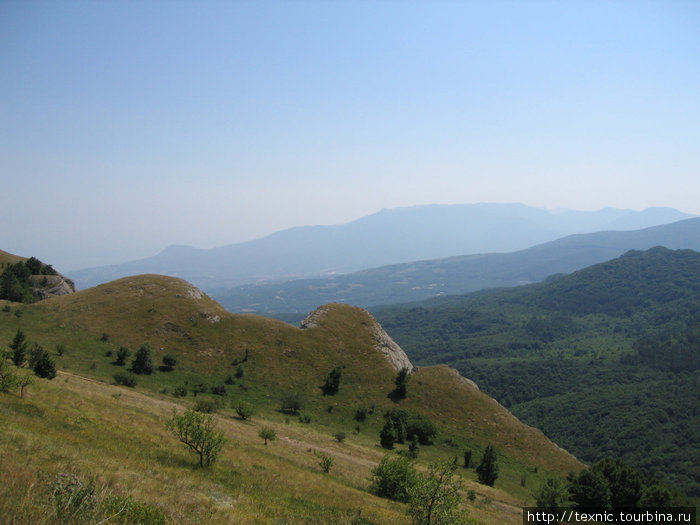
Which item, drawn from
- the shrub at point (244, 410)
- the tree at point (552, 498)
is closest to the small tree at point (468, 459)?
the tree at point (552, 498)

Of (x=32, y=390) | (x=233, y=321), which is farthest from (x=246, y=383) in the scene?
(x=32, y=390)

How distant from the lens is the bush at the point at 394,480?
21.8 metres

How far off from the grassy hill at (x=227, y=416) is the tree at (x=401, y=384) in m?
1.32

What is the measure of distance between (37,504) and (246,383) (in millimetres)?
43005

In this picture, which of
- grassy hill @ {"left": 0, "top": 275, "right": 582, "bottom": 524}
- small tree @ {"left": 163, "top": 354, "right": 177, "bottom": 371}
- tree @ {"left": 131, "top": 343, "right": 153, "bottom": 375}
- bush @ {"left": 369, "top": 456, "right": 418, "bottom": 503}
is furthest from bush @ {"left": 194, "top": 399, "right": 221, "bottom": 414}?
bush @ {"left": 369, "top": 456, "right": 418, "bottom": 503}

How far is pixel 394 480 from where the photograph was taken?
22.1m

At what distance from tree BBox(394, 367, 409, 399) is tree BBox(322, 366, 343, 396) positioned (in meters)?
8.85

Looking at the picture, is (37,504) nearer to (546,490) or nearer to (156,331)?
(546,490)

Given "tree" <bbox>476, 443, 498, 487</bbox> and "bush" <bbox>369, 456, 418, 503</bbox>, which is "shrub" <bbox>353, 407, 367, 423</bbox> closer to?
"tree" <bbox>476, 443, 498, 487</bbox>

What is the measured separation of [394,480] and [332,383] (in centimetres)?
2830

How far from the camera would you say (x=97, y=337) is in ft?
157

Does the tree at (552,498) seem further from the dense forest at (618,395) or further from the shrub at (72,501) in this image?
the dense forest at (618,395)

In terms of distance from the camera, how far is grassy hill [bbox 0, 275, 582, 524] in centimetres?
1227

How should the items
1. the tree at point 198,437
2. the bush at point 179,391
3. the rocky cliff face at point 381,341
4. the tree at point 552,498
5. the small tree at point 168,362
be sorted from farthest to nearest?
the rocky cliff face at point 381,341 < the small tree at point 168,362 < the bush at point 179,391 < the tree at point 552,498 < the tree at point 198,437
